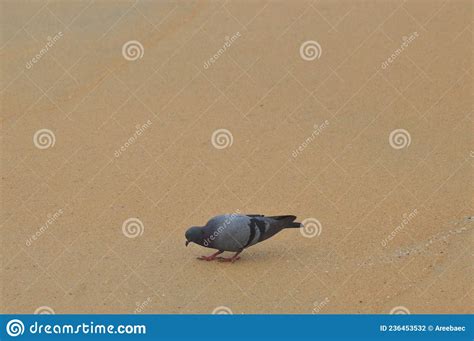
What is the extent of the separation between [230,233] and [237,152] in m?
3.67

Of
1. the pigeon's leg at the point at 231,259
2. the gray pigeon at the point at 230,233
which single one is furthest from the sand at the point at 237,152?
the gray pigeon at the point at 230,233

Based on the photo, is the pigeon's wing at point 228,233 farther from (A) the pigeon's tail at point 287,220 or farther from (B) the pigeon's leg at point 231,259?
(A) the pigeon's tail at point 287,220

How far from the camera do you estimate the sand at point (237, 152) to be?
866 cm

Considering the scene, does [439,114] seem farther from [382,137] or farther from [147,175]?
[147,175]

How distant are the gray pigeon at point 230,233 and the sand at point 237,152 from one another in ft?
0.86

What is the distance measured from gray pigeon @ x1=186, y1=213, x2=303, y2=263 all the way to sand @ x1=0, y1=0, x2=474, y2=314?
262mm

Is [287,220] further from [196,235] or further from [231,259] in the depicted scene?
[196,235]

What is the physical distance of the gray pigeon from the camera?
29.7 feet

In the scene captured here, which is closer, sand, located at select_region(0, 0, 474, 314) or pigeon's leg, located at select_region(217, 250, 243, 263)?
sand, located at select_region(0, 0, 474, 314)

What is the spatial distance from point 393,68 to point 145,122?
17.8 feet

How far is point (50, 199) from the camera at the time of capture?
11078 millimetres

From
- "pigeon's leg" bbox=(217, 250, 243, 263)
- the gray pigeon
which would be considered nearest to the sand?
"pigeon's leg" bbox=(217, 250, 243, 263)

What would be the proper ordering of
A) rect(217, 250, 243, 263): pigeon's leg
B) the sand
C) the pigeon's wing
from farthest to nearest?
rect(217, 250, 243, 263): pigeon's leg
the pigeon's wing
the sand

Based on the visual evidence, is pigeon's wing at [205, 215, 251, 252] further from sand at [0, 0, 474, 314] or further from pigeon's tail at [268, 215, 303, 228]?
pigeon's tail at [268, 215, 303, 228]
